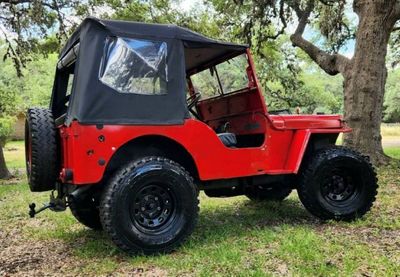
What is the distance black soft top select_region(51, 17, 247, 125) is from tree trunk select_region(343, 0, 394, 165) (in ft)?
20.8

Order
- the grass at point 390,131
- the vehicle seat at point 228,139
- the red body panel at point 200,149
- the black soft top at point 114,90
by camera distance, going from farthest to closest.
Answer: the grass at point 390,131
the vehicle seat at point 228,139
the black soft top at point 114,90
the red body panel at point 200,149

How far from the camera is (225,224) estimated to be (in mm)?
5805

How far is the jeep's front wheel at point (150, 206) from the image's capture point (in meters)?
4.38

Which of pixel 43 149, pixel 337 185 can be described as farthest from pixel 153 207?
pixel 337 185

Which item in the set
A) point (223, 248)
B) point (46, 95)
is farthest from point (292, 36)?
point (46, 95)

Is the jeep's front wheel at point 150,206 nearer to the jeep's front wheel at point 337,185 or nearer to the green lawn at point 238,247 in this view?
the green lawn at point 238,247

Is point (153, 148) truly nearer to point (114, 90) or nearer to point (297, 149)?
point (114, 90)

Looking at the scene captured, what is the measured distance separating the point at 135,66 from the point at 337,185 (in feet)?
9.78

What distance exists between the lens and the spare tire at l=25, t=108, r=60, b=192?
453 cm

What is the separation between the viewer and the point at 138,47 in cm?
473

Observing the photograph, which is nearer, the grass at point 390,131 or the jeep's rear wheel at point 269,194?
the jeep's rear wheel at point 269,194

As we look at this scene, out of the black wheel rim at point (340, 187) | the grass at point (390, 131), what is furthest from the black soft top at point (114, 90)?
the grass at point (390, 131)

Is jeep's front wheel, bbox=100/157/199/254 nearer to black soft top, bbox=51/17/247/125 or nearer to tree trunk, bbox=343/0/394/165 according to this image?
black soft top, bbox=51/17/247/125

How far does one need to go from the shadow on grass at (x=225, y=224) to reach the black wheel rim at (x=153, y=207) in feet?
1.21
